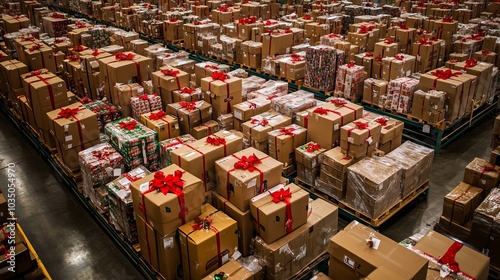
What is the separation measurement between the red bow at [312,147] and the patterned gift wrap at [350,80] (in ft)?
9.47

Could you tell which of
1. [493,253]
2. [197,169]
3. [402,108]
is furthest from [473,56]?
[197,169]

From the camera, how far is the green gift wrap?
472 cm

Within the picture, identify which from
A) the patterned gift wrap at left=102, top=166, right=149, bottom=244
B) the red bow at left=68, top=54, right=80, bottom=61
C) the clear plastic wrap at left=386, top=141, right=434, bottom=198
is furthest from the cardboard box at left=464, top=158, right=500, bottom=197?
the red bow at left=68, top=54, right=80, bottom=61

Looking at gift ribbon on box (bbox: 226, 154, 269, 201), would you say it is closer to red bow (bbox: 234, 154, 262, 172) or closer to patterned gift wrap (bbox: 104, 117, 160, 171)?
red bow (bbox: 234, 154, 262, 172)

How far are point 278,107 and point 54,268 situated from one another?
13.2 ft

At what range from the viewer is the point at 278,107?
6.91 metres

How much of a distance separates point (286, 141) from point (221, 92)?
1.44 meters

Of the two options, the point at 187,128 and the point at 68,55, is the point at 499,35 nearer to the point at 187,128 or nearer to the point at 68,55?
the point at 187,128

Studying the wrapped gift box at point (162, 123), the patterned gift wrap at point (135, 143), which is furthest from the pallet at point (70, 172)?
the wrapped gift box at point (162, 123)

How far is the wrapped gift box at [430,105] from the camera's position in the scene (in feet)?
23.3

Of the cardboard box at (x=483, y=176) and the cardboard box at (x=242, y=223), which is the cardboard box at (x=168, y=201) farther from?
the cardboard box at (x=483, y=176)

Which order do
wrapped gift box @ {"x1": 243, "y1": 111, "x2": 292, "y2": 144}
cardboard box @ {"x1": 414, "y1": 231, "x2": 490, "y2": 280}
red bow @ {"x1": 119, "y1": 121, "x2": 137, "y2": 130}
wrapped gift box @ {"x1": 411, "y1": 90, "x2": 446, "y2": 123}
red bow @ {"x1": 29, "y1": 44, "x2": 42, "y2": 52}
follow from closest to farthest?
cardboard box @ {"x1": 414, "y1": 231, "x2": 490, "y2": 280} < red bow @ {"x1": 119, "y1": 121, "x2": 137, "y2": 130} < wrapped gift box @ {"x1": 243, "y1": 111, "x2": 292, "y2": 144} < wrapped gift box @ {"x1": 411, "y1": 90, "x2": 446, "y2": 123} < red bow @ {"x1": 29, "y1": 44, "x2": 42, "y2": 52}

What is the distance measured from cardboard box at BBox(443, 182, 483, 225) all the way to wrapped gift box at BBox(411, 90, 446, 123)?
221cm

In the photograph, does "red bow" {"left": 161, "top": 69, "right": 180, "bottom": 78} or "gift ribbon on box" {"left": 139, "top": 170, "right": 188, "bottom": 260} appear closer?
"gift ribbon on box" {"left": 139, "top": 170, "right": 188, "bottom": 260}
